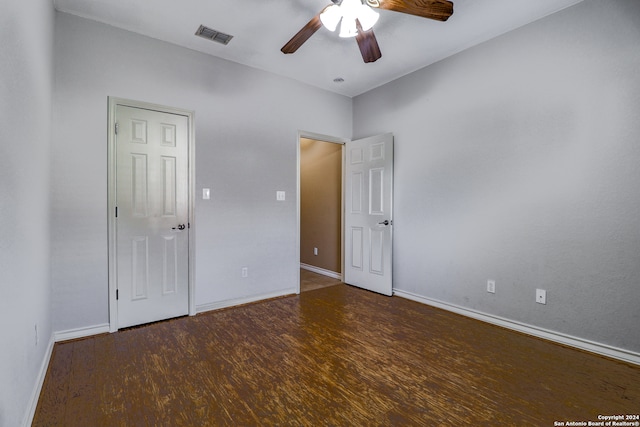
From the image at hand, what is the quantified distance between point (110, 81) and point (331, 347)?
300 cm

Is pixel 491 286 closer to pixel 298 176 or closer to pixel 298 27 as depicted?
pixel 298 176

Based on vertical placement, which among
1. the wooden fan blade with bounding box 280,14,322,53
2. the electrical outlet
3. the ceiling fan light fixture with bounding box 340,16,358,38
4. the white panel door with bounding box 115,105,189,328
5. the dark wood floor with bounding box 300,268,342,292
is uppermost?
the wooden fan blade with bounding box 280,14,322,53

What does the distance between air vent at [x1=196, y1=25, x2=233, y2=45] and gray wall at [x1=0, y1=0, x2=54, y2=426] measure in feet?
3.58

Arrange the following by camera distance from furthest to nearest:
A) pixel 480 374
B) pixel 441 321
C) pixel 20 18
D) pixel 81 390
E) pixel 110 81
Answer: pixel 441 321 < pixel 110 81 < pixel 480 374 < pixel 81 390 < pixel 20 18

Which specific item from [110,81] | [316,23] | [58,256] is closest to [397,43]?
[316,23]

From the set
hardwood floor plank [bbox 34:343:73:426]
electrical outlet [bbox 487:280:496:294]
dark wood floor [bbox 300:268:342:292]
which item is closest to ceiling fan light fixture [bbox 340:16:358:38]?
electrical outlet [bbox 487:280:496:294]

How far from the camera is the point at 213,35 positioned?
2.91m

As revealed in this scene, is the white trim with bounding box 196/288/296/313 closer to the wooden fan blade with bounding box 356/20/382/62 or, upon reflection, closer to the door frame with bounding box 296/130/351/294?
the door frame with bounding box 296/130/351/294

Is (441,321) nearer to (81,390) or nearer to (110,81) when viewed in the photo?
(81,390)

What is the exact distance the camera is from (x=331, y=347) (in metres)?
2.44

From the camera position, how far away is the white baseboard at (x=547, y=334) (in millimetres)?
2252

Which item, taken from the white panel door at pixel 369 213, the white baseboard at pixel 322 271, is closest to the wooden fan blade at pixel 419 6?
the white panel door at pixel 369 213

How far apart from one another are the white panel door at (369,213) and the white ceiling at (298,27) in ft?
3.44

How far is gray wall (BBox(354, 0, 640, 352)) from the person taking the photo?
2.27 meters
